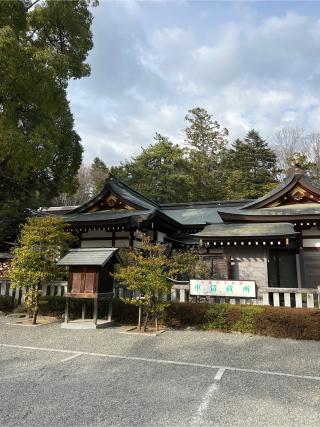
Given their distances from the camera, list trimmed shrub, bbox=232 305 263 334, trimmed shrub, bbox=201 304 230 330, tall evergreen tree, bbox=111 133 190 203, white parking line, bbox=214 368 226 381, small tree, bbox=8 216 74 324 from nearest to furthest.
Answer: white parking line, bbox=214 368 226 381 < trimmed shrub, bbox=232 305 263 334 < trimmed shrub, bbox=201 304 230 330 < small tree, bbox=8 216 74 324 < tall evergreen tree, bbox=111 133 190 203

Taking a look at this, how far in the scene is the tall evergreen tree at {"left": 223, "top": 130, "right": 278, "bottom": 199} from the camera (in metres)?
35.1

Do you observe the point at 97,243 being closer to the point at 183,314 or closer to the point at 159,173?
the point at 183,314

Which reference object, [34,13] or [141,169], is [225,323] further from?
[141,169]

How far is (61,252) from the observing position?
1055 centimetres

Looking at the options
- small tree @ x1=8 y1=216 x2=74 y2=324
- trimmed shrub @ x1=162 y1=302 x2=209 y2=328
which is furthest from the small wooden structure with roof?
trimmed shrub @ x1=162 y1=302 x2=209 y2=328

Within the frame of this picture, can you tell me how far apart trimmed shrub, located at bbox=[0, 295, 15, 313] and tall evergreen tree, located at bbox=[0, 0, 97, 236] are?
455 cm

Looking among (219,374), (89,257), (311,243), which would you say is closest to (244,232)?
(311,243)

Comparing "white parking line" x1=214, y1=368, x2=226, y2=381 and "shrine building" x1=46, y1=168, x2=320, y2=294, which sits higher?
"shrine building" x1=46, y1=168, x2=320, y2=294

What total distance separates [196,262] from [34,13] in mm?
11370

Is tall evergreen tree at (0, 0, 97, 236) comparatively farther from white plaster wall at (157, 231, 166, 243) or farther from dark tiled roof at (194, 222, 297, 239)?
dark tiled roof at (194, 222, 297, 239)

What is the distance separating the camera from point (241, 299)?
30.9ft

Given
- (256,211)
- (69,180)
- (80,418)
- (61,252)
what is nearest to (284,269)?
(256,211)

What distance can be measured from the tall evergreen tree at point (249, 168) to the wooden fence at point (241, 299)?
951 inches

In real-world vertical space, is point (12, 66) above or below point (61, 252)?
above
